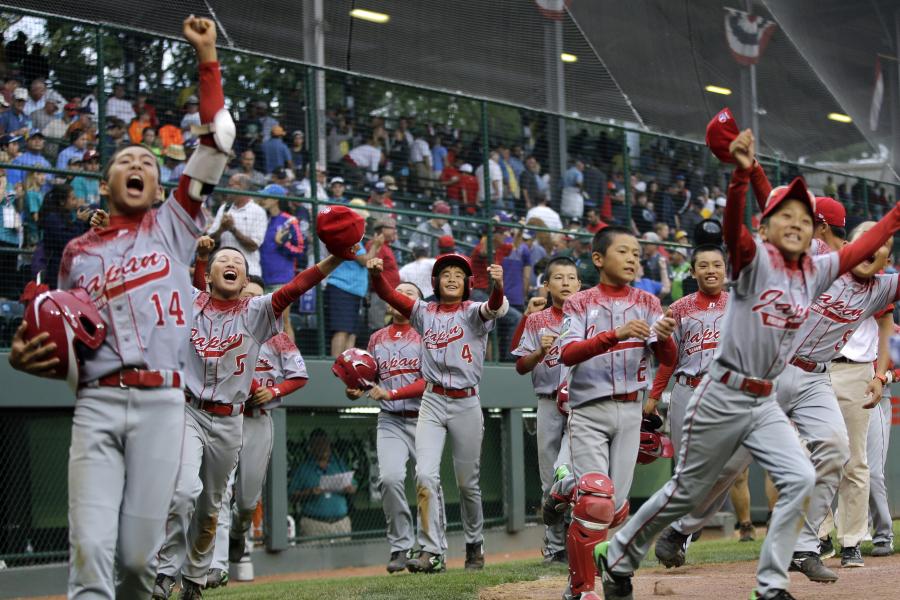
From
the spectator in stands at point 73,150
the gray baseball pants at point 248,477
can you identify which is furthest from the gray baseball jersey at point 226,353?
the spectator in stands at point 73,150

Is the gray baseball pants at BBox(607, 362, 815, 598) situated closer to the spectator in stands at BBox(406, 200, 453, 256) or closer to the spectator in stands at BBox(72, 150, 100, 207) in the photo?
the spectator in stands at BBox(72, 150, 100, 207)

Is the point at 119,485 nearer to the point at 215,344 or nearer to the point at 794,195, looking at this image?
the point at 215,344

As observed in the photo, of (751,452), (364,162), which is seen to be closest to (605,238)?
(751,452)

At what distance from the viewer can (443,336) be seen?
9555 millimetres

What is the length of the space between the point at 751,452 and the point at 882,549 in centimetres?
412

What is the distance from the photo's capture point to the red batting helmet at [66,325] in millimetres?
4711

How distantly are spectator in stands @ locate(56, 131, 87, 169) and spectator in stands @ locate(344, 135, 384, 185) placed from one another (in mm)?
3120

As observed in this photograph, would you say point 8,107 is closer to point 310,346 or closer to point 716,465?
point 310,346

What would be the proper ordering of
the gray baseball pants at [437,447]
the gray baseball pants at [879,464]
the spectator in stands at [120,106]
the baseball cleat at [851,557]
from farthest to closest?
1. the spectator in stands at [120,106]
2. the gray baseball pants at [437,447]
3. the gray baseball pants at [879,464]
4. the baseball cleat at [851,557]

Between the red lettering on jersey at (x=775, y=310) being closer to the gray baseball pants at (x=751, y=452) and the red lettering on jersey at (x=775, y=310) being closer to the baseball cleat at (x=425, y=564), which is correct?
the gray baseball pants at (x=751, y=452)

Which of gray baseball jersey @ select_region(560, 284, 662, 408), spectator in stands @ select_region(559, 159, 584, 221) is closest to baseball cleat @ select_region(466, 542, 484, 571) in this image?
gray baseball jersey @ select_region(560, 284, 662, 408)

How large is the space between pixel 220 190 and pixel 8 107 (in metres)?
2.22

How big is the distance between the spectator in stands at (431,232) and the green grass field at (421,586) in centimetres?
459

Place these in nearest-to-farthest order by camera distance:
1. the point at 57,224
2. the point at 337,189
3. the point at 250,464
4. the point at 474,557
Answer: the point at 250,464 < the point at 474,557 < the point at 57,224 < the point at 337,189
